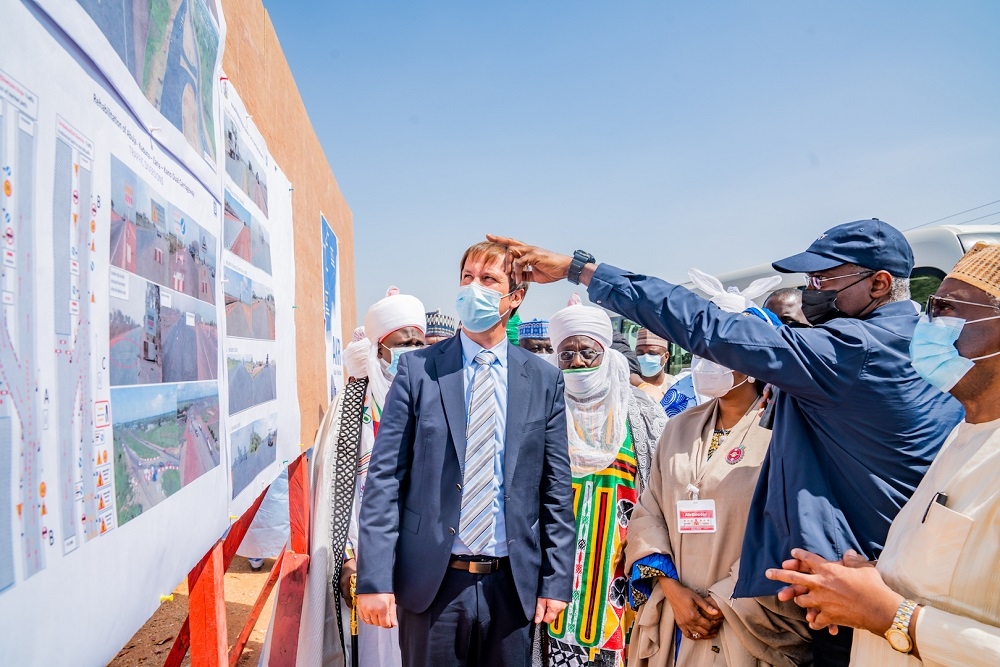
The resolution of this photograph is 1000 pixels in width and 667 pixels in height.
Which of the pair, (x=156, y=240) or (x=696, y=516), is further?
(x=696, y=516)

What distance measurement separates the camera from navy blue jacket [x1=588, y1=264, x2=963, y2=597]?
66.7 inches

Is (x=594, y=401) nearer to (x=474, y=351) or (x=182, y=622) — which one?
(x=474, y=351)

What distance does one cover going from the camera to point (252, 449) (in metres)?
2.26

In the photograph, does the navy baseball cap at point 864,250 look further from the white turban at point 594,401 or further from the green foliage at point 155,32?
the green foliage at point 155,32

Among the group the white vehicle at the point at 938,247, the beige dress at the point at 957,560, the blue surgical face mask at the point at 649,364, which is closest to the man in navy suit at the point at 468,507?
the beige dress at the point at 957,560

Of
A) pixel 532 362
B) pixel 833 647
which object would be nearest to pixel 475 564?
pixel 532 362

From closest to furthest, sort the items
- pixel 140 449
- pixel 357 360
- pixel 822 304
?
pixel 140 449
pixel 822 304
pixel 357 360

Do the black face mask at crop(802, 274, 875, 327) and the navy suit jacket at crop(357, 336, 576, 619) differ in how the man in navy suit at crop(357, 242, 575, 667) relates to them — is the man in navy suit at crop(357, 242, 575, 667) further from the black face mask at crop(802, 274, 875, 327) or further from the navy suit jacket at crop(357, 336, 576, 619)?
the black face mask at crop(802, 274, 875, 327)

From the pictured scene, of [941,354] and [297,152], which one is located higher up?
[297,152]

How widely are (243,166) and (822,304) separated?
207cm

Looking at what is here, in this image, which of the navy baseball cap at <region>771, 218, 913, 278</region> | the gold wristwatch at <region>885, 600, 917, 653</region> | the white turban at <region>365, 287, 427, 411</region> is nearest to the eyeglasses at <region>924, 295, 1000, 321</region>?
the navy baseball cap at <region>771, 218, 913, 278</region>

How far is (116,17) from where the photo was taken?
1.27 meters

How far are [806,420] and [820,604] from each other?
0.60 m

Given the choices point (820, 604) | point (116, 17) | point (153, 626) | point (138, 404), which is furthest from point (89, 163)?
point (153, 626)
